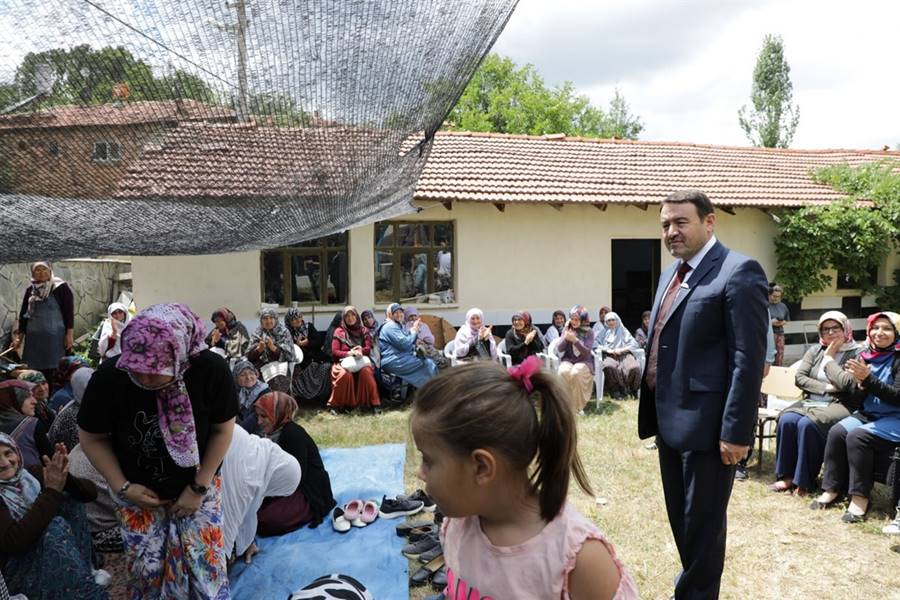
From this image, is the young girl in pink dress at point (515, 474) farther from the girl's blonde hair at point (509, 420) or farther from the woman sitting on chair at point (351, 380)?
the woman sitting on chair at point (351, 380)

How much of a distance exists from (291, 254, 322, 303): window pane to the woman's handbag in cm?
211

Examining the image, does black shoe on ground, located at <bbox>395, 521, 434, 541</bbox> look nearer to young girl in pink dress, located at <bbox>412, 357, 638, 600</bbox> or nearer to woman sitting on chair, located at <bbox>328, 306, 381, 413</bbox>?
young girl in pink dress, located at <bbox>412, 357, 638, 600</bbox>

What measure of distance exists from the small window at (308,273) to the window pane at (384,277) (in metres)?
0.53

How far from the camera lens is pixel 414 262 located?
32.7 ft

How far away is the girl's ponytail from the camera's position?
122 centimetres

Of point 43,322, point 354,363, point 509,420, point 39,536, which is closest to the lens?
point 509,420

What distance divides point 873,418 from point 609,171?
7713 millimetres

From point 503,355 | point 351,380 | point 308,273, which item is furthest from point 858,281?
point 308,273

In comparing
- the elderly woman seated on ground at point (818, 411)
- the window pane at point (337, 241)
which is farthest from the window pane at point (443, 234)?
the elderly woman seated on ground at point (818, 411)

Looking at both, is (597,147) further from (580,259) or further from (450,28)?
(450,28)

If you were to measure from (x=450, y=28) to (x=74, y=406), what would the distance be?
3.12 metres

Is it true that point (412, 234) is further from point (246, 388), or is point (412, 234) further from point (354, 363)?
point (246, 388)

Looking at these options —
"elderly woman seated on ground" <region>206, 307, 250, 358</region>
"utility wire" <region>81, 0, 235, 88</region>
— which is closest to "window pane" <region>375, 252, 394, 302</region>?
"elderly woman seated on ground" <region>206, 307, 250, 358</region>

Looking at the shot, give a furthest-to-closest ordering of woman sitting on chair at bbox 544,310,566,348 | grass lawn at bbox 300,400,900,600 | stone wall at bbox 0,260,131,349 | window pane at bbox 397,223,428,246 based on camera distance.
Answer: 1. window pane at bbox 397,223,428,246
2. stone wall at bbox 0,260,131,349
3. woman sitting on chair at bbox 544,310,566,348
4. grass lawn at bbox 300,400,900,600
